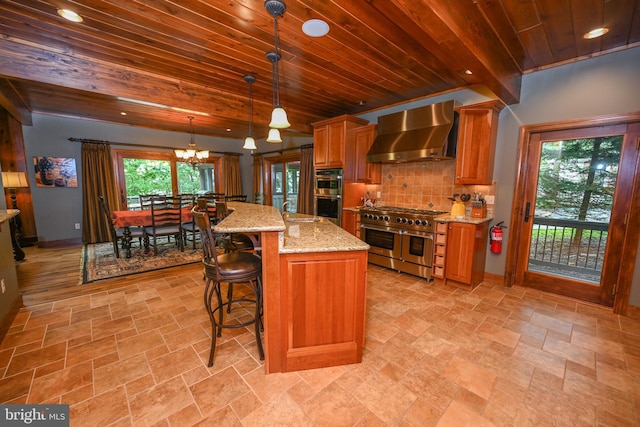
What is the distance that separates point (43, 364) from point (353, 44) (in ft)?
11.6

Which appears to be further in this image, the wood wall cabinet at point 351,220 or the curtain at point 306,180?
the curtain at point 306,180

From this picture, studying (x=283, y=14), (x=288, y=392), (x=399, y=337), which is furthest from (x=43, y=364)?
(x=283, y=14)

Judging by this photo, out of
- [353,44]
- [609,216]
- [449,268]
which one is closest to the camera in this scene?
[353,44]

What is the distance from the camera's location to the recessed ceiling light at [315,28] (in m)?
2.01

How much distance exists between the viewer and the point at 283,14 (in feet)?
6.30

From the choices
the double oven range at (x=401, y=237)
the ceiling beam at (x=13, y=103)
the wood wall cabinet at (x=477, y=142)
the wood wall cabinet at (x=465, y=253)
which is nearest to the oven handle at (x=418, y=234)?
the double oven range at (x=401, y=237)

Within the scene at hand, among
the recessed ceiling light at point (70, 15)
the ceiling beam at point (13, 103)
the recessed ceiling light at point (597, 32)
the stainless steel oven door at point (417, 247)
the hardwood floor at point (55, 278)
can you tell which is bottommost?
the hardwood floor at point (55, 278)

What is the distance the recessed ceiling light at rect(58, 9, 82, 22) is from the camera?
1920 mm

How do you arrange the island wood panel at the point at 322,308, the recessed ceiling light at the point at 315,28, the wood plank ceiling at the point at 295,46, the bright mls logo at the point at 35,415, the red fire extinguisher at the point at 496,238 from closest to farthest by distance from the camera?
the bright mls logo at the point at 35,415 → the island wood panel at the point at 322,308 → the wood plank ceiling at the point at 295,46 → the recessed ceiling light at the point at 315,28 → the red fire extinguisher at the point at 496,238

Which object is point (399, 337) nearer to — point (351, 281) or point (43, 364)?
point (351, 281)

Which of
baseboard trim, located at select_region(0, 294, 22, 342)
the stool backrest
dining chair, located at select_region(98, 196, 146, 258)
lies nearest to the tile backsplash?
the stool backrest

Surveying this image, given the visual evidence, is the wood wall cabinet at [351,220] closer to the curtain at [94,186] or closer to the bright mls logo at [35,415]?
the bright mls logo at [35,415]

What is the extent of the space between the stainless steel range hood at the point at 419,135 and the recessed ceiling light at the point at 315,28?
1.86 meters

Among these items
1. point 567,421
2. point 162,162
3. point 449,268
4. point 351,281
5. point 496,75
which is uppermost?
point 496,75
